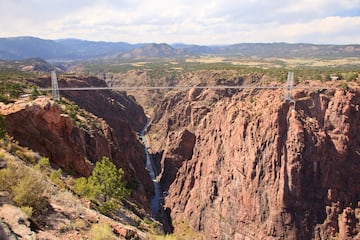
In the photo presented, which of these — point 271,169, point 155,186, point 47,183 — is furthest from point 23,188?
point 155,186

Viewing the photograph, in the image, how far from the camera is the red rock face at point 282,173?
37.4m

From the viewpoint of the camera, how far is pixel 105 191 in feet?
75.8

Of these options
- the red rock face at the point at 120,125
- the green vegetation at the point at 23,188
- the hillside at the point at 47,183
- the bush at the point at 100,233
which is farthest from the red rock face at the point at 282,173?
the green vegetation at the point at 23,188

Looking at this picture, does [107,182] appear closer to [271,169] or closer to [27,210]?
[27,210]

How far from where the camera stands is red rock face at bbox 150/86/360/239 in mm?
37438

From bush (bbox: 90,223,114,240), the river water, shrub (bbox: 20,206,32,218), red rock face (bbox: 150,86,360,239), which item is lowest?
the river water

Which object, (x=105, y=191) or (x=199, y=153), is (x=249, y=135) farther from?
(x=105, y=191)

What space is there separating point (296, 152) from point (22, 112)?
92.9 feet

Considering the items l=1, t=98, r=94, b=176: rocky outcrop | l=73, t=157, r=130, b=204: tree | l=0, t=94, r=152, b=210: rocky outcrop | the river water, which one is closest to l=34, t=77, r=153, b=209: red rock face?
the river water

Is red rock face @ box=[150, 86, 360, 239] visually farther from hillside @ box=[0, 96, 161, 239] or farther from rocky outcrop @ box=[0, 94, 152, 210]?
rocky outcrop @ box=[0, 94, 152, 210]

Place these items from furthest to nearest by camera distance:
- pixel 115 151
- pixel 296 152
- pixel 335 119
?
pixel 115 151 → pixel 335 119 → pixel 296 152

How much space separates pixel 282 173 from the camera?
38.4 metres

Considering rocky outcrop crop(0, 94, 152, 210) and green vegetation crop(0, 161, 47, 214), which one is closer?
green vegetation crop(0, 161, 47, 214)

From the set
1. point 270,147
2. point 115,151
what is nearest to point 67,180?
point 115,151
